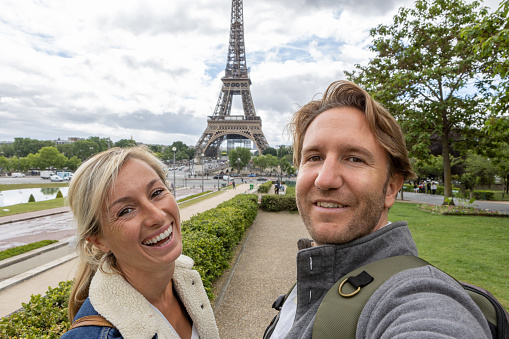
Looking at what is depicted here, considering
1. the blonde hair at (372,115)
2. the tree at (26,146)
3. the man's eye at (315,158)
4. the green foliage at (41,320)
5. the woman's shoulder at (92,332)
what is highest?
the tree at (26,146)

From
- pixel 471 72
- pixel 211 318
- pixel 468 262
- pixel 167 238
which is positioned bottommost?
pixel 468 262

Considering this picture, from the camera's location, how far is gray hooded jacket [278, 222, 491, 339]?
0.79 meters

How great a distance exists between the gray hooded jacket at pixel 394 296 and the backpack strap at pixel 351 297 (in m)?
0.03

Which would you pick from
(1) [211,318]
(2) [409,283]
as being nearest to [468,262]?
(1) [211,318]

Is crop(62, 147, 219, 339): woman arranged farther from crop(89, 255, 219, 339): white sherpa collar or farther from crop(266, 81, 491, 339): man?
crop(266, 81, 491, 339): man

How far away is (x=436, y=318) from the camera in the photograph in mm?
788

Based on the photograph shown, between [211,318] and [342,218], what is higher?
[342,218]

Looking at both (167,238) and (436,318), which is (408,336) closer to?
(436,318)

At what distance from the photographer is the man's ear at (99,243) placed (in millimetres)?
1679

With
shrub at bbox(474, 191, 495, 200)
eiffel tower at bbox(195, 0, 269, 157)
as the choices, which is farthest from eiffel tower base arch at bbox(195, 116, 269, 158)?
shrub at bbox(474, 191, 495, 200)

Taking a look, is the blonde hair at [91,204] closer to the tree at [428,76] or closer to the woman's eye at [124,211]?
the woman's eye at [124,211]

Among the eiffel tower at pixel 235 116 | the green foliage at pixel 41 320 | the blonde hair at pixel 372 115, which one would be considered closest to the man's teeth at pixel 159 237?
the blonde hair at pixel 372 115

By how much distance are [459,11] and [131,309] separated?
19.0 m

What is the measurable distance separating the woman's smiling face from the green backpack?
1081 millimetres
